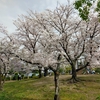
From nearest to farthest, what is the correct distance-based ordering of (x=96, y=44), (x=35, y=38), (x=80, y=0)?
(x=80, y=0) < (x=96, y=44) < (x=35, y=38)

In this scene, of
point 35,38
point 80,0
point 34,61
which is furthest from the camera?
point 35,38

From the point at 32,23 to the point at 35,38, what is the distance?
115 inches

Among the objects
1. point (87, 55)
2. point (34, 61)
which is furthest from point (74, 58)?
point (34, 61)

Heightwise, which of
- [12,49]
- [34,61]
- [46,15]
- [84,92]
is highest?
[46,15]

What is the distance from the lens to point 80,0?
8625mm

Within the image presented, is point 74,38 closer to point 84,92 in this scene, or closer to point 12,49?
point 84,92

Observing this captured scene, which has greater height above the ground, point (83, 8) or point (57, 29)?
point (57, 29)

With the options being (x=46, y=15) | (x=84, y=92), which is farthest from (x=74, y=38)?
(x=84, y=92)

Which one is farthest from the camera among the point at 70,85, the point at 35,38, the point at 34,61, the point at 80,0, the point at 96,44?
the point at 35,38

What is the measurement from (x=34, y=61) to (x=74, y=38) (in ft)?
26.1

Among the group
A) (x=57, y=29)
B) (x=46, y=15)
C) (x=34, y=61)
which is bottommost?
(x=34, y=61)

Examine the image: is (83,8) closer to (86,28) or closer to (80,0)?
(80,0)

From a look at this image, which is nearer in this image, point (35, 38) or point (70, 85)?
point (70, 85)

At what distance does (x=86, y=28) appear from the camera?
68.9ft
